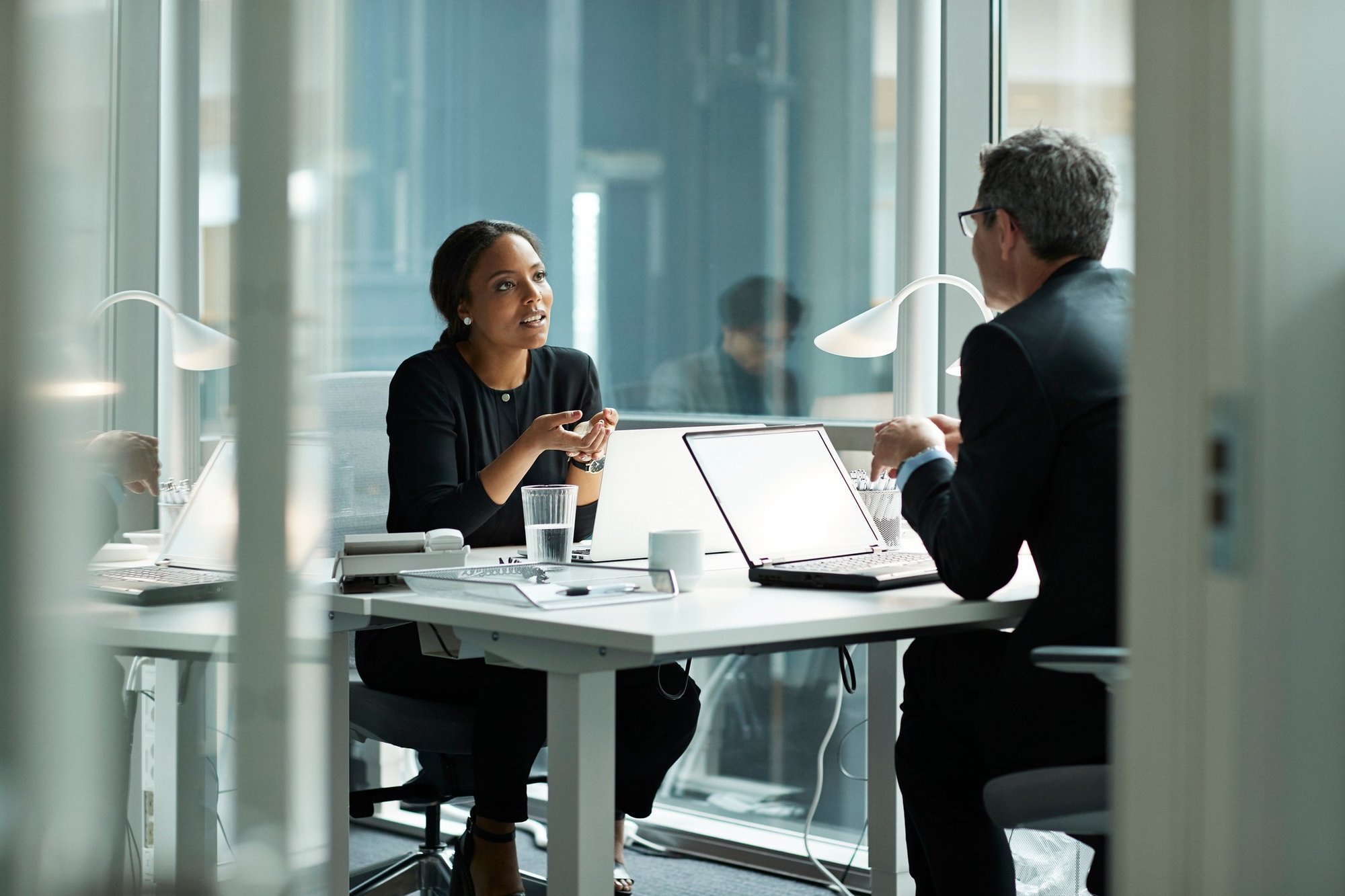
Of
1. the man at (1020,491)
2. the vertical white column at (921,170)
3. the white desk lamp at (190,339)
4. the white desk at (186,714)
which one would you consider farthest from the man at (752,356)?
the white desk at (186,714)

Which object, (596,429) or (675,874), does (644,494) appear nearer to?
(596,429)

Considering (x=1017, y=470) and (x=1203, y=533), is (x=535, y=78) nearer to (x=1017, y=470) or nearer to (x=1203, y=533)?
(x=1017, y=470)

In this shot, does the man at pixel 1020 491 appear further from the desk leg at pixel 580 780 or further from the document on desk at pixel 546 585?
the desk leg at pixel 580 780

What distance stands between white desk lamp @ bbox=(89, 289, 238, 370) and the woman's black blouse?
3.92 ft

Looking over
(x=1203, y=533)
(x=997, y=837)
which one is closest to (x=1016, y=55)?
(x=997, y=837)

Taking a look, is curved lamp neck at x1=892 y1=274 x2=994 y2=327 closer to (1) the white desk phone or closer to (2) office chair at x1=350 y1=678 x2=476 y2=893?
(1) the white desk phone

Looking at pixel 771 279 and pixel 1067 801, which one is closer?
pixel 1067 801

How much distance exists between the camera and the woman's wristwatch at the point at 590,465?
8.45 feet

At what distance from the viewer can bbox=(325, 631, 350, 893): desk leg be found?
6.86 feet

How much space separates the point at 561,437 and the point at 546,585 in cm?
65

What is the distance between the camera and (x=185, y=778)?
117 cm

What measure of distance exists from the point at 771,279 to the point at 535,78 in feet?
4.06

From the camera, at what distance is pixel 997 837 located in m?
2.04

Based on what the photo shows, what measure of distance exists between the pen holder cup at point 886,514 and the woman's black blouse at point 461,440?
496 millimetres
